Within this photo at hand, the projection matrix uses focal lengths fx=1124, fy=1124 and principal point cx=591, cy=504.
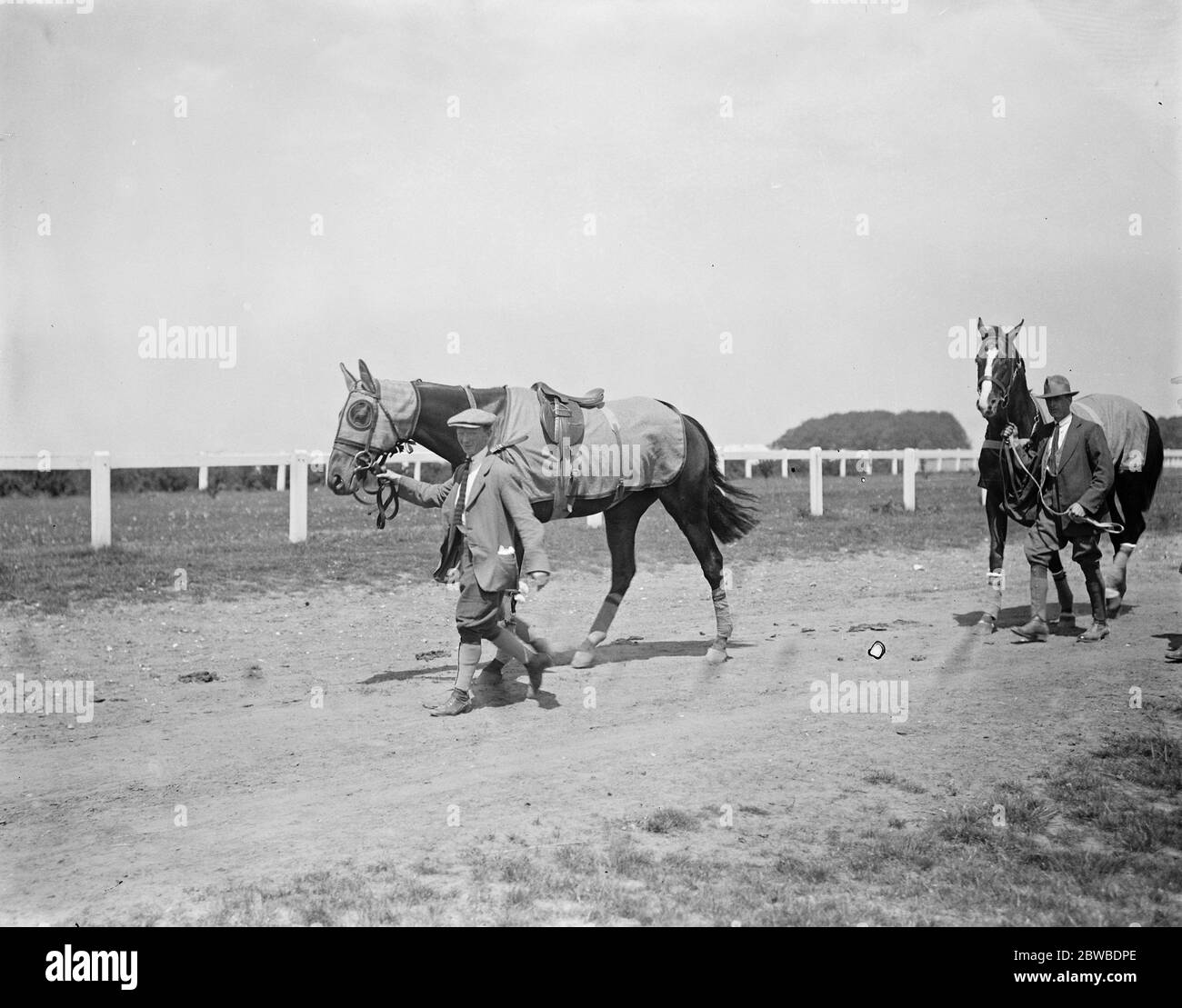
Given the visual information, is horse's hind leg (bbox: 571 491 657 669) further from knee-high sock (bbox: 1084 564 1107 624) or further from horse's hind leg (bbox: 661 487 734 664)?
knee-high sock (bbox: 1084 564 1107 624)

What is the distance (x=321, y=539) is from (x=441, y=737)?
9.06 meters

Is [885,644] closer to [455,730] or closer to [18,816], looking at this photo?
[455,730]

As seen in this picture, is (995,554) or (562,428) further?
(995,554)

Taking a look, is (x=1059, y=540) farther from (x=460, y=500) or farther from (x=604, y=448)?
(x=460, y=500)

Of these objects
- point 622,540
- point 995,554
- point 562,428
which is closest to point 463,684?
point 562,428

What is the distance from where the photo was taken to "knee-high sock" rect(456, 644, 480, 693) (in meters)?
7.36

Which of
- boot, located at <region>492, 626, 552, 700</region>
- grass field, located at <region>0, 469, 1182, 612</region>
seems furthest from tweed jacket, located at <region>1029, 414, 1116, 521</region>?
grass field, located at <region>0, 469, 1182, 612</region>

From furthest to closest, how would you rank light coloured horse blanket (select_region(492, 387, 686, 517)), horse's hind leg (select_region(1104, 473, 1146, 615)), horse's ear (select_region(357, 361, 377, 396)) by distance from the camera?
horse's hind leg (select_region(1104, 473, 1146, 615))
light coloured horse blanket (select_region(492, 387, 686, 517))
horse's ear (select_region(357, 361, 377, 396))

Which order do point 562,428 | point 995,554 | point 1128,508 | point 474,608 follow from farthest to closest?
point 1128,508 < point 995,554 < point 562,428 < point 474,608

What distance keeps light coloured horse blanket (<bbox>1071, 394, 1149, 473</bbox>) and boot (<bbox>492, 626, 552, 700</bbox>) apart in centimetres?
733

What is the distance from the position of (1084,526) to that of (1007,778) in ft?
14.6

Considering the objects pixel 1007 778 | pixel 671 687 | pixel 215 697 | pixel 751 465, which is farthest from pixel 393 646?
pixel 751 465

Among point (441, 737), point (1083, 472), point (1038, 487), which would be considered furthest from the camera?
point (1038, 487)

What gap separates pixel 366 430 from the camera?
801 cm
